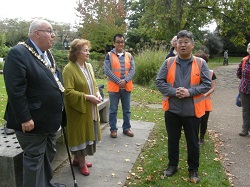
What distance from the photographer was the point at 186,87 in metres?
3.59

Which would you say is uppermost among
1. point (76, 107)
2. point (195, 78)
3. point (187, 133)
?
point (195, 78)

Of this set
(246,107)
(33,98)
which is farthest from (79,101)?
(246,107)

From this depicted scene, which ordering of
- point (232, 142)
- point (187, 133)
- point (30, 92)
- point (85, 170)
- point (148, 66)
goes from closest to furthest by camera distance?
1. point (30, 92)
2. point (187, 133)
3. point (85, 170)
4. point (232, 142)
5. point (148, 66)

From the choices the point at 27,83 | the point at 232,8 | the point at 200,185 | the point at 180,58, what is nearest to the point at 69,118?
the point at 27,83

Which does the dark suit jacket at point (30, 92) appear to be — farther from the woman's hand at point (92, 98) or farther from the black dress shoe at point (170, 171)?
the black dress shoe at point (170, 171)

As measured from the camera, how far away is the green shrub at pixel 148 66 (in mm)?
12430

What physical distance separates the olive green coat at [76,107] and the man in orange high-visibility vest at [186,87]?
3.39 feet

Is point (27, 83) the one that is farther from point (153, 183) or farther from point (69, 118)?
Result: point (153, 183)

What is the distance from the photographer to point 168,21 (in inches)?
781

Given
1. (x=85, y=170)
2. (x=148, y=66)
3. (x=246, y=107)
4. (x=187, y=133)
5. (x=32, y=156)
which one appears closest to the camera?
(x=32, y=156)

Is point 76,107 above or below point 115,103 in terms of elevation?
above

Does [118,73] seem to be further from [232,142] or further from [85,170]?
[232,142]

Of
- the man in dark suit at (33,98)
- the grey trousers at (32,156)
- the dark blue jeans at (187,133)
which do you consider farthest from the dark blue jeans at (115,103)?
the grey trousers at (32,156)

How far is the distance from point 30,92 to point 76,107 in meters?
0.92
